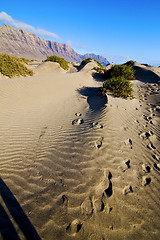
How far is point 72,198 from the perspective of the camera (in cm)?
167

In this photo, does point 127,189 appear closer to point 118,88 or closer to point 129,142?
point 129,142

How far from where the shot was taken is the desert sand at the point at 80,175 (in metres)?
1.44

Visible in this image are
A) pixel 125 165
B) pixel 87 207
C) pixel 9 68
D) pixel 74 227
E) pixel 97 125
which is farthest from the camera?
pixel 9 68

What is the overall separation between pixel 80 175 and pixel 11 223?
3.86 feet

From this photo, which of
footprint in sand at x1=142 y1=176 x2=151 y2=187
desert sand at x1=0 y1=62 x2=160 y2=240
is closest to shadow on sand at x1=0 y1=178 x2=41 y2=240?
desert sand at x1=0 y1=62 x2=160 y2=240

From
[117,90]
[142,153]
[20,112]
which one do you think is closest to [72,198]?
[142,153]

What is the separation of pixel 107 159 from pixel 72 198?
1.02m

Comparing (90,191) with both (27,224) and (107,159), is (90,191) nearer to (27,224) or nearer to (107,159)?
(107,159)

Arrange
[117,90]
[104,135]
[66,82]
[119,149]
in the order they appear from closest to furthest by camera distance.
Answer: [119,149], [104,135], [117,90], [66,82]

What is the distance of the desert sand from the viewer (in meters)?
A: 1.44

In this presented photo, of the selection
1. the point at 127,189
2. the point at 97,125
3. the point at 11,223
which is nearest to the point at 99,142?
the point at 97,125

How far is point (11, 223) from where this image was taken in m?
1.45

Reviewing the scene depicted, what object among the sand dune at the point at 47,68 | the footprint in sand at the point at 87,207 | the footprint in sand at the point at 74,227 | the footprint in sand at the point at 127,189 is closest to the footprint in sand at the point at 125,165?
the footprint in sand at the point at 127,189

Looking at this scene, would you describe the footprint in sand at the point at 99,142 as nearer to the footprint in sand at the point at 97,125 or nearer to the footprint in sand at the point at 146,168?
the footprint in sand at the point at 97,125
